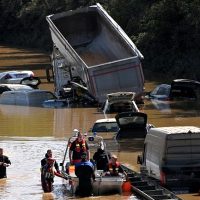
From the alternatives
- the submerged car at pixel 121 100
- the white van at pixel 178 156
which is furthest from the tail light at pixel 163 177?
the submerged car at pixel 121 100

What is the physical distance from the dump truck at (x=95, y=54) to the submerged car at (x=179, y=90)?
2.95m

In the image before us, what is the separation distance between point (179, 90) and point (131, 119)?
16.7m

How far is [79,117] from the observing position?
4003cm

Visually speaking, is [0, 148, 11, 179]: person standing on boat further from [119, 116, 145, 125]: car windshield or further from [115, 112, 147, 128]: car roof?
[119, 116, 145, 125]: car windshield

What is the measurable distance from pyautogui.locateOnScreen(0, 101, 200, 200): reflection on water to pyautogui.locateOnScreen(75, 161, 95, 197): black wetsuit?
0.55 meters

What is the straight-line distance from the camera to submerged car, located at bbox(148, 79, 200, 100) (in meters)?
45.1

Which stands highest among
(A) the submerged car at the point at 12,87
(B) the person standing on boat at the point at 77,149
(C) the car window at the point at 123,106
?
(A) the submerged car at the point at 12,87

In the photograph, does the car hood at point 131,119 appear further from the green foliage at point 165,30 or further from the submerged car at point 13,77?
the submerged car at point 13,77

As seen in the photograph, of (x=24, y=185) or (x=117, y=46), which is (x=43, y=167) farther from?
(x=117, y=46)

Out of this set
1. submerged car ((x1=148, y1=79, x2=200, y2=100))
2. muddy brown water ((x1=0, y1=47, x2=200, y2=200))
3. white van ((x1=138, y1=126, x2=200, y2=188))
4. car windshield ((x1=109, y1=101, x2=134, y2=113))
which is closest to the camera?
white van ((x1=138, y1=126, x2=200, y2=188))

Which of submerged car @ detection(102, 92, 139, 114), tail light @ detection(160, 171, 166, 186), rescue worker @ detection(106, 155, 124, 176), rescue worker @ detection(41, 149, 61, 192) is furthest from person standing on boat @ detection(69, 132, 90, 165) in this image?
submerged car @ detection(102, 92, 139, 114)

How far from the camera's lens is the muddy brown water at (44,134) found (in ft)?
75.2

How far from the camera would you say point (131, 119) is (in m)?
28.9

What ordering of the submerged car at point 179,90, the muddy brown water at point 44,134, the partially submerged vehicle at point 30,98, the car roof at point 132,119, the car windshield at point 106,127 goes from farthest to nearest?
1. the partially submerged vehicle at point 30,98
2. the submerged car at point 179,90
3. the car windshield at point 106,127
4. the car roof at point 132,119
5. the muddy brown water at point 44,134
